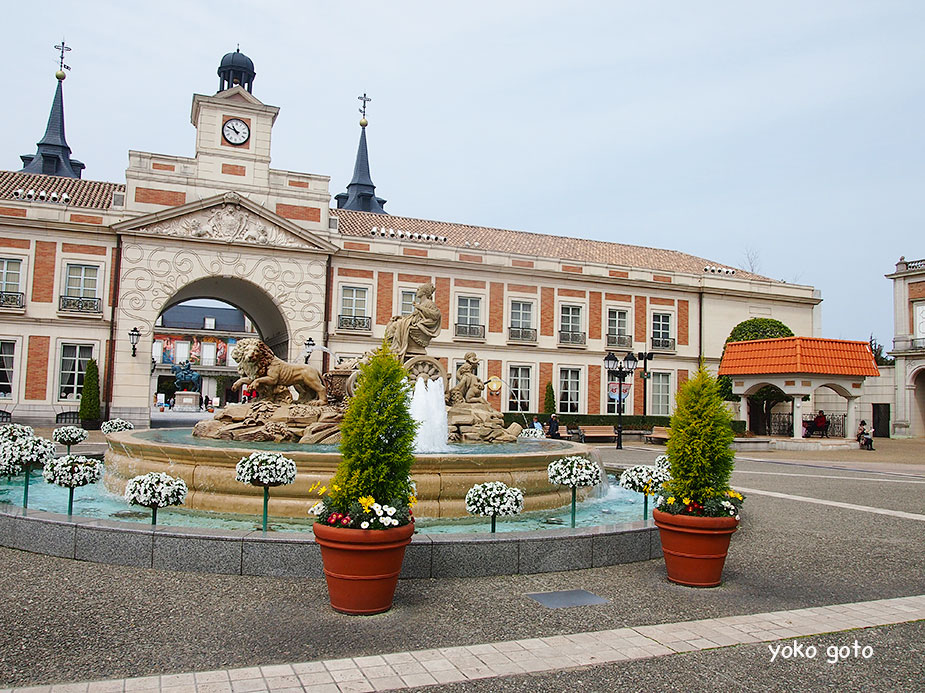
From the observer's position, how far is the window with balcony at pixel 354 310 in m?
33.3

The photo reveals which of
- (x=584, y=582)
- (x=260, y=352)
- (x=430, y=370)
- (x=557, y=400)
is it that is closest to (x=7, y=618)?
(x=584, y=582)

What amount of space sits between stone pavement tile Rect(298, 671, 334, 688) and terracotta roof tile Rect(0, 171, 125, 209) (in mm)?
31016

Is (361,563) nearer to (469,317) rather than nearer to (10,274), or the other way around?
(10,274)

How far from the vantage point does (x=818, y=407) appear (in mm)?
44438

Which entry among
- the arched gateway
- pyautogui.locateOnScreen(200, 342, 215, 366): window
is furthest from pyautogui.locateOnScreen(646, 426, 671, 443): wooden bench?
pyautogui.locateOnScreen(200, 342, 215, 366): window

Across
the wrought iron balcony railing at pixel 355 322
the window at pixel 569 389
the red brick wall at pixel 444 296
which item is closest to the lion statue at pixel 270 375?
the wrought iron balcony railing at pixel 355 322

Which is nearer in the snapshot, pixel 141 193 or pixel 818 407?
pixel 141 193

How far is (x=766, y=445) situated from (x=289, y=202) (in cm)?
2223

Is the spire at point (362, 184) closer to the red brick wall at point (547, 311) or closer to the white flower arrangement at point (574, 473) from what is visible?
the red brick wall at point (547, 311)

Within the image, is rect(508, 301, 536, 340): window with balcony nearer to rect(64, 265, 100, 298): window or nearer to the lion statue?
rect(64, 265, 100, 298): window

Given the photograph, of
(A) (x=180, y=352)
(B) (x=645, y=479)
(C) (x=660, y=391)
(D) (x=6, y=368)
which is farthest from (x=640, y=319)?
(A) (x=180, y=352)

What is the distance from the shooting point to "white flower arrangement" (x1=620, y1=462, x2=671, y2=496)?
26.2 feet

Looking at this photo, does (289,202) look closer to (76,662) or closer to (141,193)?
(141,193)

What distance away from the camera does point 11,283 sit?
29172 mm
